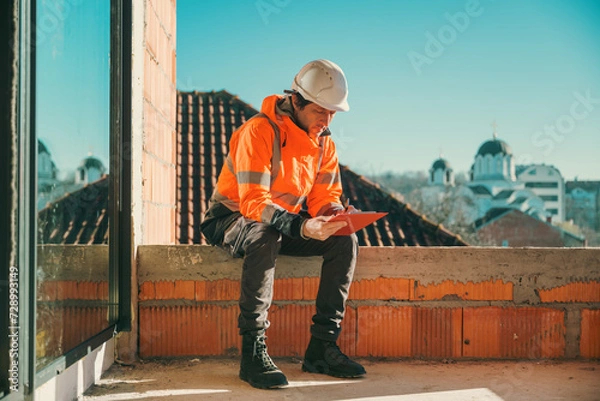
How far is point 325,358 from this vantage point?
271 cm

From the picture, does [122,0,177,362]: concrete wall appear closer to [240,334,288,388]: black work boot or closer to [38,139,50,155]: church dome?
[240,334,288,388]: black work boot

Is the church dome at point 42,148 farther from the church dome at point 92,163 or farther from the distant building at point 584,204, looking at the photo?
the distant building at point 584,204

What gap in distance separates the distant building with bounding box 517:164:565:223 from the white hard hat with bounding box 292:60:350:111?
86938mm

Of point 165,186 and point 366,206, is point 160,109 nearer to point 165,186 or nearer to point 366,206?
point 165,186

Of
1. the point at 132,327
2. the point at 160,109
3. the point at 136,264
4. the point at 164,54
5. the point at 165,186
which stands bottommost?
the point at 132,327

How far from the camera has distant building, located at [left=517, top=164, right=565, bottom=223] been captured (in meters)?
86.5

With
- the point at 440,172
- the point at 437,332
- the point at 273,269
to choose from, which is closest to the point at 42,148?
the point at 273,269

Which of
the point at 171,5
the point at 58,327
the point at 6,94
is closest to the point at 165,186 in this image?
the point at 171,5

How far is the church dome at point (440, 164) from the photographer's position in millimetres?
86188

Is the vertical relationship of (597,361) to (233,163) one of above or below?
below

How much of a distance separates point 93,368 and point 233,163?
1.02 meters

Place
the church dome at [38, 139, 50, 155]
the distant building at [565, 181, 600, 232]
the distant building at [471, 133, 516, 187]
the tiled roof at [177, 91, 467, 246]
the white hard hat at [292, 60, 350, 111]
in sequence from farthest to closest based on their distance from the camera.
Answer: the distant building at [471, 133, 516, 187]
the distant building at [565, 181, 600, 232]
the tiled roof at [177, 91, 467, 246]
the white hard hat at [292, 60, 350, 111]
the church dome at [38, 139, 50, 155]

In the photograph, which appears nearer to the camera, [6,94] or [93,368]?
[6,94]

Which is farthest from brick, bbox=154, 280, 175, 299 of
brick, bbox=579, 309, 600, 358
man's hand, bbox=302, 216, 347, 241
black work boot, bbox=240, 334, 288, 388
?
brick, bbox=579, 309, 600, 358
